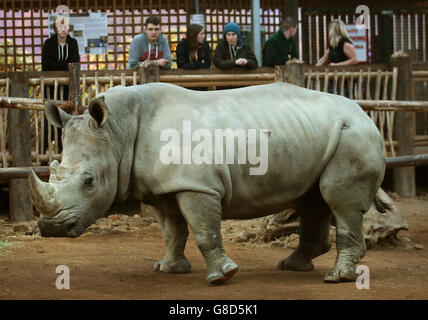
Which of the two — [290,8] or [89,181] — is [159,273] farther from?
[290,8]

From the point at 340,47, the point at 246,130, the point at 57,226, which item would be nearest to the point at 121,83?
the point at 340,47

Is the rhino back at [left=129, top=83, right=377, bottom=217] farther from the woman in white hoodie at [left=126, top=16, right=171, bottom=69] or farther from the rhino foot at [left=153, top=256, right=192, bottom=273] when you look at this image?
the woman in white hoodie at [left=126, top=16, right=171, bottom=69]

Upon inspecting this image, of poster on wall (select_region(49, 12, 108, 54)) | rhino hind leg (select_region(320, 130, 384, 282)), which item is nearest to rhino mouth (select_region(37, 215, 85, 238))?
rhino hind leg (select_region(320, 130, 384, 282))

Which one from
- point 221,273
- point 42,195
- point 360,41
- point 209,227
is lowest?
point 221,273

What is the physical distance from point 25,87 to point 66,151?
3.99 m

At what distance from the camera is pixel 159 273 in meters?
5.78

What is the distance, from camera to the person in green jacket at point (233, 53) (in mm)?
9359

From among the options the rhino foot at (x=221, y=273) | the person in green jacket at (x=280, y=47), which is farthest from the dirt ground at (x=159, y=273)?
the person in green jacket at (x=280, y=47)

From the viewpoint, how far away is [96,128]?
5129 mm

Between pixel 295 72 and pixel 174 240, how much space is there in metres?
3.84

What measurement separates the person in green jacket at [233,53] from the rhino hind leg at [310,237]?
3.76m

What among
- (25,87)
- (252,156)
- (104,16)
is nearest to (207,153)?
(252,156)

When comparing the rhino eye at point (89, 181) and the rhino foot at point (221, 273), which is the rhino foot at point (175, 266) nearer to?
the rhino foot at point (221, 273)

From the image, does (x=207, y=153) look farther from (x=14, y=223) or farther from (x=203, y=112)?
(x=14, y=223)
